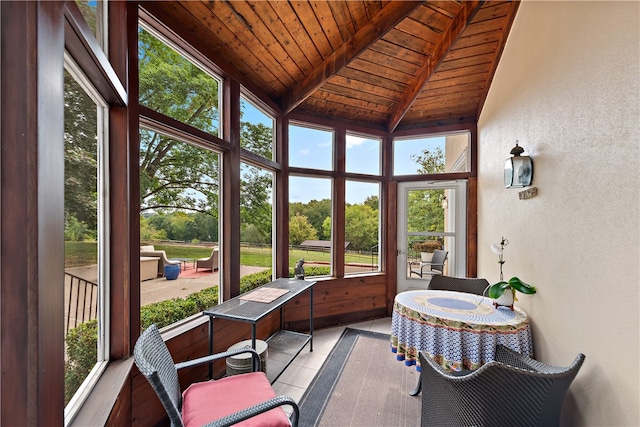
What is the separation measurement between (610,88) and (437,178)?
2989mm

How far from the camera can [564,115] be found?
1.52 meters

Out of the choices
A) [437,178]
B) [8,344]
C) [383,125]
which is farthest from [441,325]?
[383,125]

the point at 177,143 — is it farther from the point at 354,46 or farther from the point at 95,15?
the point at 354,46

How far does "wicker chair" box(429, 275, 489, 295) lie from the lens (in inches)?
108

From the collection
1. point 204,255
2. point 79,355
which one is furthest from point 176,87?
point 79,355

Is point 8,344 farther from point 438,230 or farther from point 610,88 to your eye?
point 438,230

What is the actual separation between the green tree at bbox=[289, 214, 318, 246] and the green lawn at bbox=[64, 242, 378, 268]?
16 cm

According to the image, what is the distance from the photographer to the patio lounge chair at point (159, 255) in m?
1.86

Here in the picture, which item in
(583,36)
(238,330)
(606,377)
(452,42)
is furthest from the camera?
(238,330)

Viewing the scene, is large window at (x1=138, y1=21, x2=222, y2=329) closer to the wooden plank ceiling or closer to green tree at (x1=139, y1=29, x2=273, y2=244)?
green tree at (x1=139, y1=29, x2=273, y2=244)

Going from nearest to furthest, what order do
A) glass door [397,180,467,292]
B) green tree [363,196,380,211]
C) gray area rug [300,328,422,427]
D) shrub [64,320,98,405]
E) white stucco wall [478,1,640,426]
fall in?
white stucco wall [478,1,640,426] < shrub [64,320,98,405] < gray area rug [300,328,422,427] < glass door [397,180,467,292] < green tree [363,196,380,211]

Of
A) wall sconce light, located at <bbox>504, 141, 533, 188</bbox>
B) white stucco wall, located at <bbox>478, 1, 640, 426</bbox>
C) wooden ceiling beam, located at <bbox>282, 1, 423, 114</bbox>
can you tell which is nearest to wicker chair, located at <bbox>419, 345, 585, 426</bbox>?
white stucco wall, located at <bbox>478, 1, 640, 426</bbox>

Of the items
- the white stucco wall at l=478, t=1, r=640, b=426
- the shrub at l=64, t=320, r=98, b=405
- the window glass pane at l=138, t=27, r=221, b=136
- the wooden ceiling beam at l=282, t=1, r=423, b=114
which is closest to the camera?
the white stucco wall at l=478, t=1, r=640, b=426

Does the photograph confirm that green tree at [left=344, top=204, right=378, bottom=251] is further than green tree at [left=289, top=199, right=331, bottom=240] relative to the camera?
Yes
